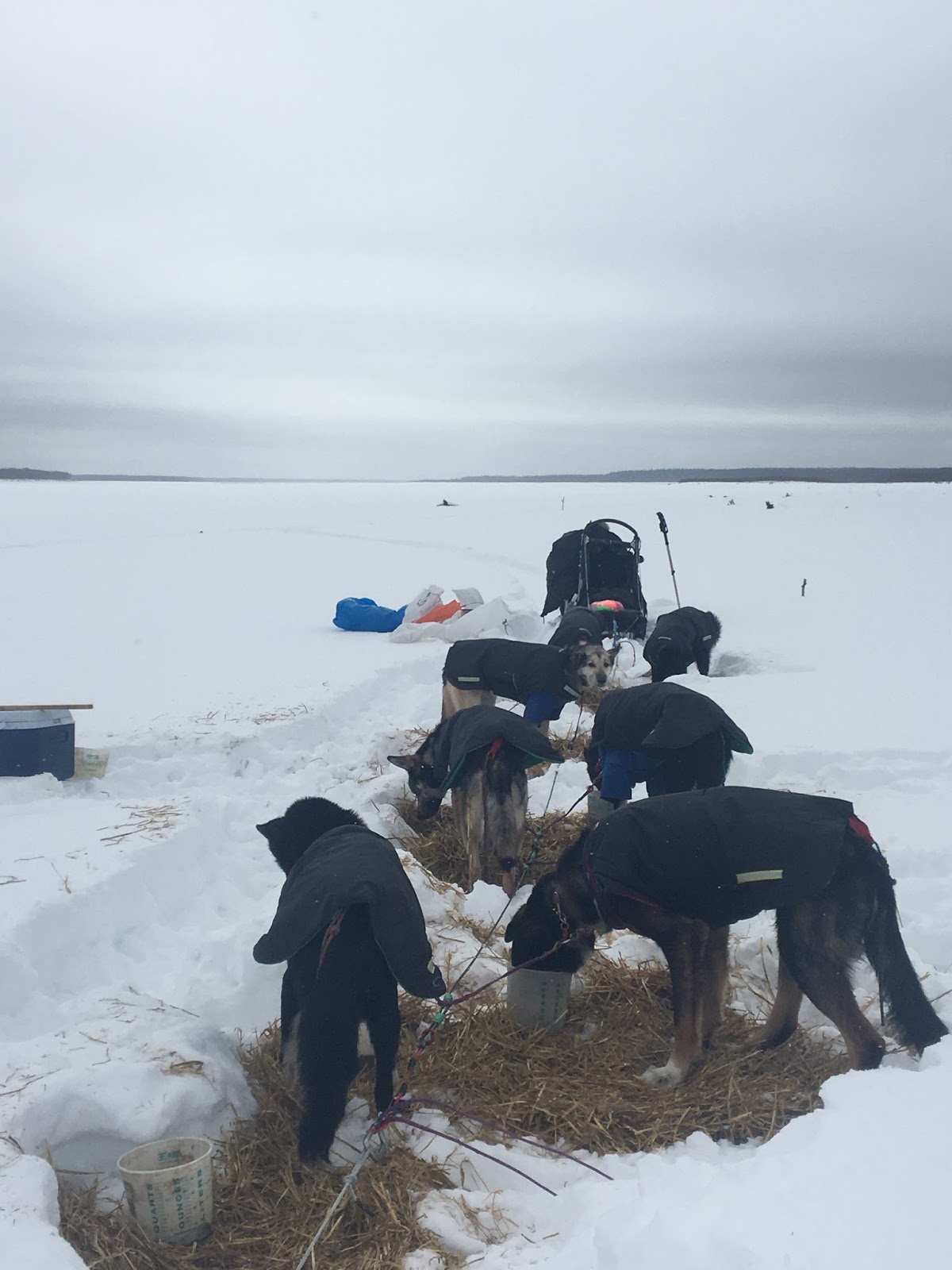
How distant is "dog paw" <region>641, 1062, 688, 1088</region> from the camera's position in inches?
130

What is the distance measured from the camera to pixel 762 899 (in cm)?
312

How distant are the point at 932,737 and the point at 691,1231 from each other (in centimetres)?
539

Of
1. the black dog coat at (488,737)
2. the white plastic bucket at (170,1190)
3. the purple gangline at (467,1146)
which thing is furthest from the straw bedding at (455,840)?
the white plastic bucket at (170,1190)

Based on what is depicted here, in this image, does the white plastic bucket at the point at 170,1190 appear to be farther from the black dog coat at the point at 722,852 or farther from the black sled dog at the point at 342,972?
the black dog coat at the point at 722,852

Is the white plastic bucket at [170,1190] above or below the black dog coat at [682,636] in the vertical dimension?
below

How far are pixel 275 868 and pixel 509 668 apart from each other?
2.24 m

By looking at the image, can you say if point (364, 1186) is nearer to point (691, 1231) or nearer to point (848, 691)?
point (691, 1231)

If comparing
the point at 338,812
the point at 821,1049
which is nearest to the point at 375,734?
the point at 338,812

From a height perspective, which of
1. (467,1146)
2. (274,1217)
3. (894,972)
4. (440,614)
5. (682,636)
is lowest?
(274,1217)

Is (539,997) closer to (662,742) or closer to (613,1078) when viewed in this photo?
(613,1078)

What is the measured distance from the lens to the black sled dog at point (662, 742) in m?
4.60

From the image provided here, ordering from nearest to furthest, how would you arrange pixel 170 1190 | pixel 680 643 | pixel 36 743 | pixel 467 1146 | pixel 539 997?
pixel 170 1190, pixel 467 1146, pixel 539 997, pixel 36 743, pixel 680 643

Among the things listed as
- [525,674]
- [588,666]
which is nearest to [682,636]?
[588,666]

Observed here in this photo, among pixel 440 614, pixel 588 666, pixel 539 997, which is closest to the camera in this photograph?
pixel 539 997
